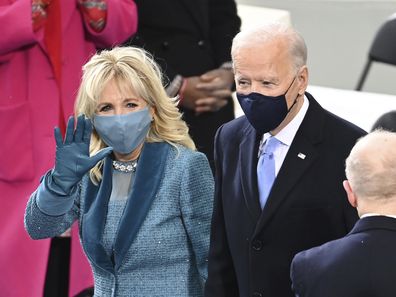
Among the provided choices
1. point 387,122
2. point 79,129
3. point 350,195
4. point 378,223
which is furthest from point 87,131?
point 387,122

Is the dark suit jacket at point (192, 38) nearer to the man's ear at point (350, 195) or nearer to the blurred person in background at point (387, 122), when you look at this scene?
the blurred person in background at point (387, 122)

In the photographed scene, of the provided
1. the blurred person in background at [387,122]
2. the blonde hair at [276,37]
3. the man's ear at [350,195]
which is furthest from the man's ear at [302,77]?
the blurred person in background at [387,122]

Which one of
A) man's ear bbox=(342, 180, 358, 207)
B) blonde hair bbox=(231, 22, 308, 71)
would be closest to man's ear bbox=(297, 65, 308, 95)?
blonde hair bbox=(231, 22, 308, 71)

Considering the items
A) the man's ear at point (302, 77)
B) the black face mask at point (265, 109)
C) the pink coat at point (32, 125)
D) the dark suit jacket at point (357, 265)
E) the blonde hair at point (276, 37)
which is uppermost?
the blonde hair at point (276, 37)

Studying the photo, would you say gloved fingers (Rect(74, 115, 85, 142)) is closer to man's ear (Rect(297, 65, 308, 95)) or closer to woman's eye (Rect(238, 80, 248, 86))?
woman's eye (Rect(238, 80, 248, 86))

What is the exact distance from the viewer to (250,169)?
2.99m

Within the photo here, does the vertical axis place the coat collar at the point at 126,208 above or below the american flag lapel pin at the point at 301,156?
below

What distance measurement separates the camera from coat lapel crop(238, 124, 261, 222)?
9.71 feet

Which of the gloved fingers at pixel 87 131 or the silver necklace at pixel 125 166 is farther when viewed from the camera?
the silver necklace at pixel 125 166

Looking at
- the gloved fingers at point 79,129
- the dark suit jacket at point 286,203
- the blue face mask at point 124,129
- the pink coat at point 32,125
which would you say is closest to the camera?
the dark suit jacket at point 286,203

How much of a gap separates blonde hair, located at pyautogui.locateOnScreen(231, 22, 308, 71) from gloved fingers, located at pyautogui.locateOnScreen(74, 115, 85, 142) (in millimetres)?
480

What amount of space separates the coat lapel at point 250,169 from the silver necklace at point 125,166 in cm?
37

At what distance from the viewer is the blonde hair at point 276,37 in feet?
9.41

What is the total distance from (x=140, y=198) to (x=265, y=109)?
52 cm
